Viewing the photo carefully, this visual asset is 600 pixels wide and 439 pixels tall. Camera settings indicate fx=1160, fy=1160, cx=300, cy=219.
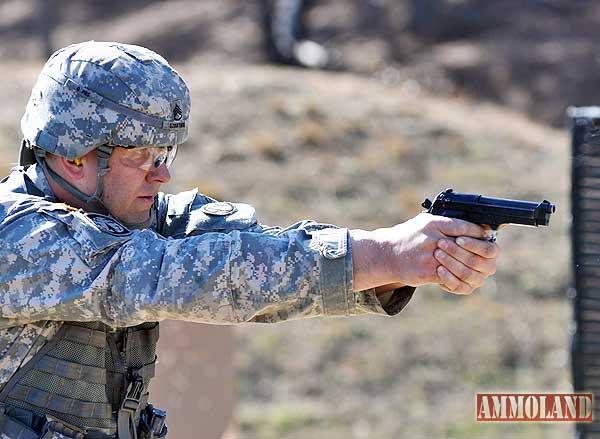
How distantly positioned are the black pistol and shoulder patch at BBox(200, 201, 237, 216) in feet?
2.32

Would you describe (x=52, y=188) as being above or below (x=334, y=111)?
below

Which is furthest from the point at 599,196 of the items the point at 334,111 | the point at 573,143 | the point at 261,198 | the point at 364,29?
the point at 364,29

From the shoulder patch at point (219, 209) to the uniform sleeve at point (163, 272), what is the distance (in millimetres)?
436

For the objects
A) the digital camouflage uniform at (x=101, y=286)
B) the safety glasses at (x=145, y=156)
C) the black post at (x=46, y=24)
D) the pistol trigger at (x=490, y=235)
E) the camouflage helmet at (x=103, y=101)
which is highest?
the black post at (x=46, y=24)

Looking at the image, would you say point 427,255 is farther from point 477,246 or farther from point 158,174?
point 158,174

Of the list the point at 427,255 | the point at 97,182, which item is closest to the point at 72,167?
the point at 97,182

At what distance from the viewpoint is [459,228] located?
9.07ft

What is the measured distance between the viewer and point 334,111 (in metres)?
16.9

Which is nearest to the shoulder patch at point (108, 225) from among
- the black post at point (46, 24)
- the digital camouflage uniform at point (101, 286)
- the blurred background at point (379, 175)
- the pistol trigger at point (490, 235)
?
the digital camouflage uniform at point (101, 286)

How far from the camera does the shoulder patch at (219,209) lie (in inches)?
130

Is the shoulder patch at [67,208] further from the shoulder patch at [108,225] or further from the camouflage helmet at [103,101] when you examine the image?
the camouflage helmet at [103,101]

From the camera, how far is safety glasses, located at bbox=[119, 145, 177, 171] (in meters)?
3.13

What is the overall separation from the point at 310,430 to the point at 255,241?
7.99 meters

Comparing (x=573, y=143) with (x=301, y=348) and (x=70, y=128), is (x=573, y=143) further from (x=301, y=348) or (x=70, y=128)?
(x=301, y=348)
